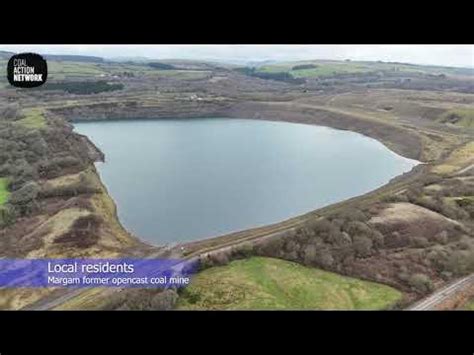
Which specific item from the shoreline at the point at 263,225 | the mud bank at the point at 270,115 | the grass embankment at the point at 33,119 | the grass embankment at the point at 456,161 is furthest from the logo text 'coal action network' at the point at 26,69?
the mud bank at the point at 270,115

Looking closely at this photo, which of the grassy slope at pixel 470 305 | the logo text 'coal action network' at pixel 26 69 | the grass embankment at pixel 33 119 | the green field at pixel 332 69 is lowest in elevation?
the grassy slope at pixel 470 305

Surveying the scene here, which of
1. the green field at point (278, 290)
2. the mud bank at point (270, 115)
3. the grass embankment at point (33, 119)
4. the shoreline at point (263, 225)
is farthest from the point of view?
the mud bank at point (270, 115)

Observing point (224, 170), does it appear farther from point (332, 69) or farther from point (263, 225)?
point (332, 69)

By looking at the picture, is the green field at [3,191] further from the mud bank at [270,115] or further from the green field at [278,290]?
the mud bank at [270,115]

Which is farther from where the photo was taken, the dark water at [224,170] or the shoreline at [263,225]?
the dark water at [224,170]

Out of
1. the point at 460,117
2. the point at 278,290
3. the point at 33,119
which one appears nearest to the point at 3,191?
the point at 33,119
